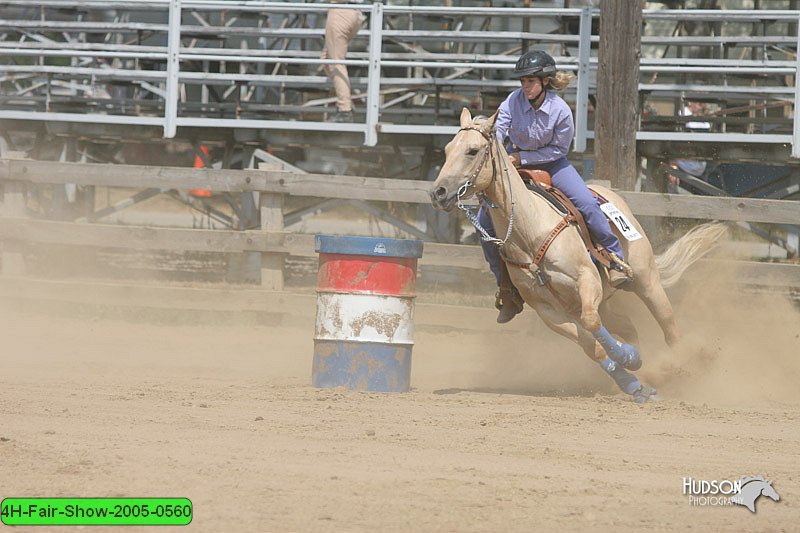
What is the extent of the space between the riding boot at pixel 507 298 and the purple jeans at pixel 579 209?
6cm

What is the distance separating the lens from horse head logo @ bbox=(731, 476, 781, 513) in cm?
523

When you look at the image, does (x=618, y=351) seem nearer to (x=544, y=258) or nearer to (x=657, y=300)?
(x=544, y=258)

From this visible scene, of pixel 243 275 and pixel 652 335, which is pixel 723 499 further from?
pixel 243 275

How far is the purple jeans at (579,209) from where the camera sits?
8453mm

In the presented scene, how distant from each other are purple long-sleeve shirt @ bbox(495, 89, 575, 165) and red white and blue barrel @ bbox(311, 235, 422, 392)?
46.1 inches

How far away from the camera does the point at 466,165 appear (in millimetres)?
7633

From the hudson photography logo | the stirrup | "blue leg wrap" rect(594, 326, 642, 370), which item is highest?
the stirrup

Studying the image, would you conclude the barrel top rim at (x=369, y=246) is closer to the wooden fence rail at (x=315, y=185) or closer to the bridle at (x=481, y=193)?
the bridle at (x=481, y=193)

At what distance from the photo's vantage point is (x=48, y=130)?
1527cm

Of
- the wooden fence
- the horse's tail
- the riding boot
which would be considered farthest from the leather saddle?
the wooden fence

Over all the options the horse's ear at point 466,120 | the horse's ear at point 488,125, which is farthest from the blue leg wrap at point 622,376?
the horse's ear at point 466,120

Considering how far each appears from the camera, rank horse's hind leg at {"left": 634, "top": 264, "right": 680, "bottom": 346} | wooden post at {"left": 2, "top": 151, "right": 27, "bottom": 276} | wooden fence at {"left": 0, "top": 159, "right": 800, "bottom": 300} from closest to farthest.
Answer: horse's hind leg at {"left": 634, "top": 264, "right": 680, "bottom": 346}, wooden fence at {"left": 0, "top": 159, "right": 800, "bottom": 300}, wooden post at {"left": 2, "top": 151, "right": 27, "bottom": 276}

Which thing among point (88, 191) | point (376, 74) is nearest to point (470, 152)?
point (376, 74)

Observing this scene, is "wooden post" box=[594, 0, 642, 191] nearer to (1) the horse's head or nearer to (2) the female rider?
(2) the female rider
